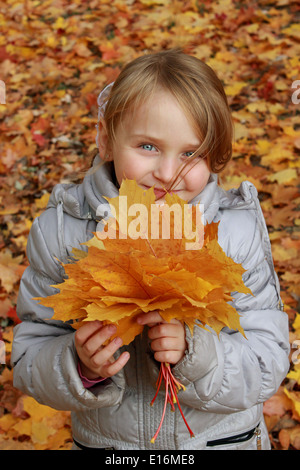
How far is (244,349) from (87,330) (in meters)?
0.54

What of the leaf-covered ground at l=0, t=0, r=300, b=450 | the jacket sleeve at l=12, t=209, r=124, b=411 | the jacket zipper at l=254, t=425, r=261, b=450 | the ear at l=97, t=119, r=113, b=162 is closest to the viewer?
the jacket sleeve at l=12, t=209, r=124, b=411

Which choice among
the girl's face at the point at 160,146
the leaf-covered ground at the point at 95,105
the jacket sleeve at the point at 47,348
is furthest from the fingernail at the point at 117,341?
the leaf-covered ground at the point at 95,105

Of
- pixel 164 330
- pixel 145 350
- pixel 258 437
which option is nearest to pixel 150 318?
pixel 164 330

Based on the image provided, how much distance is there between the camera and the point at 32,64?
4.73 meters

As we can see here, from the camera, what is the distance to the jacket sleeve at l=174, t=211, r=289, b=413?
1257 mm

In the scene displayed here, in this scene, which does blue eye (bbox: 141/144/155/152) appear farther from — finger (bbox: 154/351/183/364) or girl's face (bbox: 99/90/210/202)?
finger (bbox: 154/351/183/364)

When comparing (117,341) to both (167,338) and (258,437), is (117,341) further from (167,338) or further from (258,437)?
(258,437)

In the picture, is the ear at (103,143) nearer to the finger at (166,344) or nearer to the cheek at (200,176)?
the cheek at (200,176)

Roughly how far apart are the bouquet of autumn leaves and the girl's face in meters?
0.37

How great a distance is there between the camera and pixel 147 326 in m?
1.33

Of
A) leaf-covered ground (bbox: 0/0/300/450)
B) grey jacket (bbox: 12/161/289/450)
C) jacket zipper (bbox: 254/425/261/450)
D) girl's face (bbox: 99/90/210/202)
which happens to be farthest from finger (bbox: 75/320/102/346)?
leaf-covered ground (bbox: 0/0/300/450)

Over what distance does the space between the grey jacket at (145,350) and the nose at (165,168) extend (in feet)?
0.59

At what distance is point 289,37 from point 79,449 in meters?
3.86

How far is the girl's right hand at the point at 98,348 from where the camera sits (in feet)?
3.65
